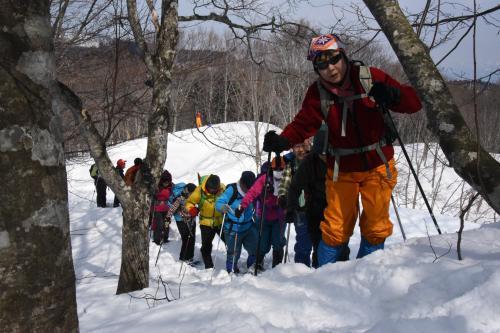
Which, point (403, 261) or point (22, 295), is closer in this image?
point (22, 295)

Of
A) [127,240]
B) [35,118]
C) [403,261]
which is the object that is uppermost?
[35,118]

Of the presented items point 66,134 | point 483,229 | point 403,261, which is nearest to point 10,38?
point 403,261

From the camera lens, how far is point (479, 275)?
1778 mm

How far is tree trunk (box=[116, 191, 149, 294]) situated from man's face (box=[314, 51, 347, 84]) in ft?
8.86

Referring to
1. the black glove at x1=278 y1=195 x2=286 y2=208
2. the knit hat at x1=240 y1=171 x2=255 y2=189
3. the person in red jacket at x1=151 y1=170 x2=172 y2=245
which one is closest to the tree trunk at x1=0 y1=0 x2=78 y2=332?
the black glove at x1=278 y1=195 x2=286 y2=208

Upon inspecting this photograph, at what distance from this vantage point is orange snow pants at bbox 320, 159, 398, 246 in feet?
10.8

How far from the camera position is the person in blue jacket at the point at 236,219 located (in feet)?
20.8

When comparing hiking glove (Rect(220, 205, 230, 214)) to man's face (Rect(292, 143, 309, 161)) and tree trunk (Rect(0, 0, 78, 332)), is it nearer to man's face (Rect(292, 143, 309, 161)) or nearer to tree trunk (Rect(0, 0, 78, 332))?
man's face (Rect(292, 143, 309, 161))

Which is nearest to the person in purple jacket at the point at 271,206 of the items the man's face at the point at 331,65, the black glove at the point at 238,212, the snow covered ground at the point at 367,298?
the black glove at the point at 238,212

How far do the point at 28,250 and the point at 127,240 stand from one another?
3.82m

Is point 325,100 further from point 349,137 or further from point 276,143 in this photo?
point 276,143

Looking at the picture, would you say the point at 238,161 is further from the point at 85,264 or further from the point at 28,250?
the point at 28,250

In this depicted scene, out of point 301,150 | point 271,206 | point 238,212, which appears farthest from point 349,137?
point 238,212

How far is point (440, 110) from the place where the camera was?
2102 mm
